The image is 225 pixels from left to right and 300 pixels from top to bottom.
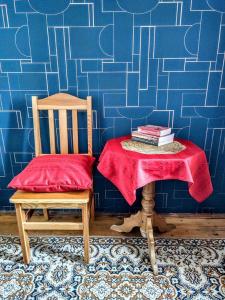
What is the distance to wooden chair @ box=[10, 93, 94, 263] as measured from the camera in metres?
1.56

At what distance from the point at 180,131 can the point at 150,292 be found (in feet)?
3.74

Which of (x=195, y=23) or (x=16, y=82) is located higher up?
(x=195, y=23)

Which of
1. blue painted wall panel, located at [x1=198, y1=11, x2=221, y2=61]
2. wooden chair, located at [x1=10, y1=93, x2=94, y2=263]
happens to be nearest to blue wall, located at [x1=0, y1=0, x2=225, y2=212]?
blue painted wall panel, located at [x1=198, y1=11, x2=221, y2=61]

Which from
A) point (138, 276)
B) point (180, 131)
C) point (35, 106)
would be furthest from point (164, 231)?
point (35, 106)

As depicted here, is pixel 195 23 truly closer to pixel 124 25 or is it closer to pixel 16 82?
pixel 124 25

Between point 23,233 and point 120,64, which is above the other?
point 120,64

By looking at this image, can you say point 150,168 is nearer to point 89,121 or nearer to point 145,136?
point 145,136

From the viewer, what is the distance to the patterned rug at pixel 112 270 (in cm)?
147

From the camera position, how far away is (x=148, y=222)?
5.95 ft

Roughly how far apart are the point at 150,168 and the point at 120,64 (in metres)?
0.82

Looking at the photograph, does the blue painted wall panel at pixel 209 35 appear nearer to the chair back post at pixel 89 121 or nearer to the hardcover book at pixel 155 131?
the hardcover book at pixel 155 131

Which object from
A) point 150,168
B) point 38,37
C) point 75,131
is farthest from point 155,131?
point 38,37

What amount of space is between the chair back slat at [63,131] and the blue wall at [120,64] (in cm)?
19

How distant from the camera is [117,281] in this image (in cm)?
155
